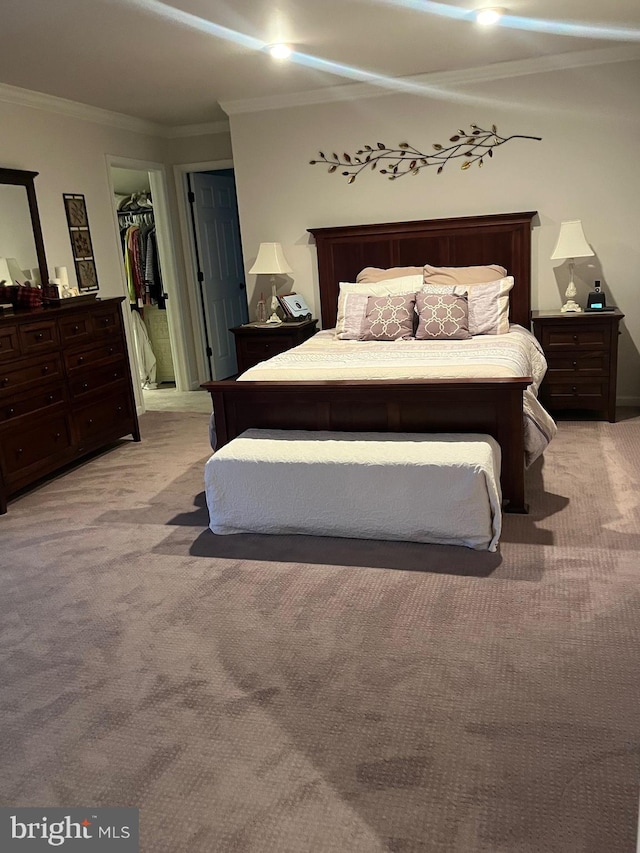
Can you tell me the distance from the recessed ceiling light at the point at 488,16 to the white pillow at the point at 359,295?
66.7 inches

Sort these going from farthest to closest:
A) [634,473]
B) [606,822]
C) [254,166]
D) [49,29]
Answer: [254,166]
[634,473]
[49,29]
[606,822]

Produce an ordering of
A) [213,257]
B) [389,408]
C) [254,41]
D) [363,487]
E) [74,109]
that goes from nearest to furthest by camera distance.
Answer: [363,487], [389,408], [254,41], [74,109], [213,257]

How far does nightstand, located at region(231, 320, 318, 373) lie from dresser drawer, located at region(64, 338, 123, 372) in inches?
35.9

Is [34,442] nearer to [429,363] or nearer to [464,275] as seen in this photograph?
[429,363]

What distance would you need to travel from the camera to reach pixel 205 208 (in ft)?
22.6

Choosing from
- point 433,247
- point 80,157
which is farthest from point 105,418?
point 433,247

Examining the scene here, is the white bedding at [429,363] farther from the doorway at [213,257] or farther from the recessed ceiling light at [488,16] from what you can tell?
the doorway at [213,257]

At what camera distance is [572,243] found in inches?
189

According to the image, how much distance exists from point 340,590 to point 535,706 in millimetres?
925

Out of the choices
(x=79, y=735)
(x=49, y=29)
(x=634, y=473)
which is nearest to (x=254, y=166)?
(x=49, y=29)

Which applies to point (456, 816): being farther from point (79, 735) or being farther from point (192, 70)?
point (192, 70)

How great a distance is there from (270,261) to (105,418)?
1776 millimetres

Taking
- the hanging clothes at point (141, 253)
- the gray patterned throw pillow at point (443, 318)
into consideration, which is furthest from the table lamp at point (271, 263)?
the hanging clothes at point (141, 253)

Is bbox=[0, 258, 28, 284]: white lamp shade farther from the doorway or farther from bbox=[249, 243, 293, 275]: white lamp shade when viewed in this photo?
the doorway
